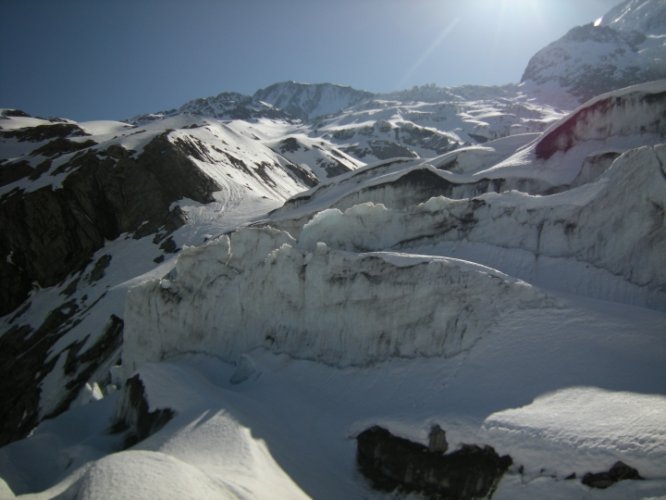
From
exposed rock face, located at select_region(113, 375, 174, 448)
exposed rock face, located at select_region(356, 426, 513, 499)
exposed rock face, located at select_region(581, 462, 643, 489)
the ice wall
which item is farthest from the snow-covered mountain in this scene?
exposed rock face, located at select_region(113, 375, 174, 448)

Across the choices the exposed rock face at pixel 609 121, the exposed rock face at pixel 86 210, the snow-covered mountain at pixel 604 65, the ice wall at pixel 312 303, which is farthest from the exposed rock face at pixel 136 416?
the snow-covered mountain at pixel 604 65

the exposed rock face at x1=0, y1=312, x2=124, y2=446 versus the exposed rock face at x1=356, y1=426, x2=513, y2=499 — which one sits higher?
the exposed rock face at x1=356, y1=426, x2=513, y2=499

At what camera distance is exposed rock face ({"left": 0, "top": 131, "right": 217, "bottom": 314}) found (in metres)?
51.5

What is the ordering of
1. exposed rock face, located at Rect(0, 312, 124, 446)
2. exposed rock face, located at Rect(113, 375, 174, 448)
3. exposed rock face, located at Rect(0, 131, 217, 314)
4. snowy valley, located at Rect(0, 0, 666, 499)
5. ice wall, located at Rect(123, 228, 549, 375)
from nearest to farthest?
snowy valley, located at Rect(0, 0, 666, 499) → exposed rock face, located at Rect(113, 375, 174, 448) → ice wall, located at Rect(123, 228, 549, 375) → exposed rock face, located at Rect(0, 312, 124, 446) → exposed rock face, located at Rect(0, 131, 217, 314)

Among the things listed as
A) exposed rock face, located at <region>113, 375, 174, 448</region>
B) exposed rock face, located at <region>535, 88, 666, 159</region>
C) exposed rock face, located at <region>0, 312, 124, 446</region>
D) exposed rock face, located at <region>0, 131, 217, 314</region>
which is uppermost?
exposed rock face, located at <region>535, 88, 666, 159</region>

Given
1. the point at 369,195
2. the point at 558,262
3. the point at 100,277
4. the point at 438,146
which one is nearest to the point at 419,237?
the point at 558,262

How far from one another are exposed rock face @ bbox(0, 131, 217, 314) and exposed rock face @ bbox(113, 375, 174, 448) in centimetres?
3751

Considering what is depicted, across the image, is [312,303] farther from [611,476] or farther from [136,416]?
[611,476]

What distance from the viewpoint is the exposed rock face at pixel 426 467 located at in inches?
399

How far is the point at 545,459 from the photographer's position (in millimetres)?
9484

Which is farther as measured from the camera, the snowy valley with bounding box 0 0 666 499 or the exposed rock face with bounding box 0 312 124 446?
the exposed rock face with bounding box 0 312 124 446

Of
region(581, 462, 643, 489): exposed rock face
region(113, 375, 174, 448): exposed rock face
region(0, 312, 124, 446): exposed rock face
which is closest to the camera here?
region(581, 462, 643, 489): exposed rock face

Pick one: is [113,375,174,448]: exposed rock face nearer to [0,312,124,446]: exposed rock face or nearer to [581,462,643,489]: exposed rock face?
[581,462,643,489]: exposed rock face

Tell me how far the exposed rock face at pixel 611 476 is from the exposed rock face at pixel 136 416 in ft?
37.4
